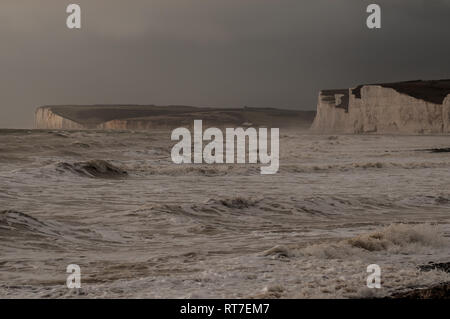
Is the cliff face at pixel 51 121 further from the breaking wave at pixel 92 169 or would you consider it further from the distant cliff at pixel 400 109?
the breaking wave at pixel 92 169

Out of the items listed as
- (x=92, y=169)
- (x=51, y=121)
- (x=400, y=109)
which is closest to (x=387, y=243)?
(x=92, y=169)

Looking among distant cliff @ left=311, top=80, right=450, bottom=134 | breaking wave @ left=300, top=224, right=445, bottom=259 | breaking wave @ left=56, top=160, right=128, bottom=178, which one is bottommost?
breaking wave @ left=300, top=224, right=445, bottom=259

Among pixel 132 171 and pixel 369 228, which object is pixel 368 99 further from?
pixel 369 228

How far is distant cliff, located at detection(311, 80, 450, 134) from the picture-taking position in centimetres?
7219

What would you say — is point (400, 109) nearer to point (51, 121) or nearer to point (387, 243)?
point (387, 243)

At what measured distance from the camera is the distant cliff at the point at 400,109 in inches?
2842

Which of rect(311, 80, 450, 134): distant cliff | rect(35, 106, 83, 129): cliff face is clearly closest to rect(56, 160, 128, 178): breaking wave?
rect(311, 80, 450, 134): distant cliff

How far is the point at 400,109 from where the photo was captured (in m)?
77.1

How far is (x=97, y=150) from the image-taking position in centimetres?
3488

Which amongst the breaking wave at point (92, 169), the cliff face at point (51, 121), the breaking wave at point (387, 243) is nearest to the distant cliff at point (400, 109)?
the breaking wave at point (92, 169)

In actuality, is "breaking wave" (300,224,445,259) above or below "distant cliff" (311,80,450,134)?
below

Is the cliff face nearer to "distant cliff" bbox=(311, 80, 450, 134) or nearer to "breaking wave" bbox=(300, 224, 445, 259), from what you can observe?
"distant cliff" bbox=(311, 80, 450, 134)

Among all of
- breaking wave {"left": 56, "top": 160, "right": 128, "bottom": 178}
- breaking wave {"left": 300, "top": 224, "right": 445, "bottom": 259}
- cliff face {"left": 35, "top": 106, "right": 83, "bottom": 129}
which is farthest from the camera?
cliff face {"left": 35, "top": 106, "right": 83, "bottom": 129}
